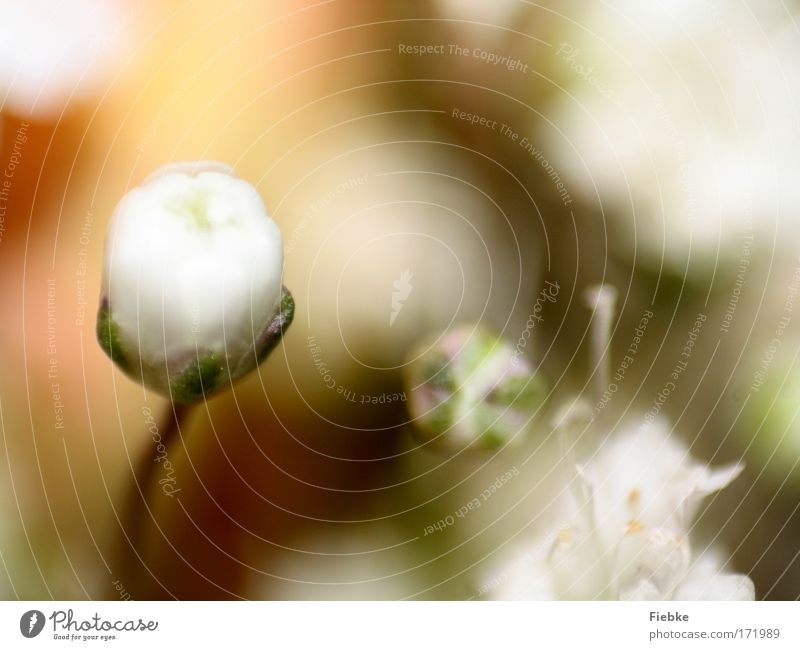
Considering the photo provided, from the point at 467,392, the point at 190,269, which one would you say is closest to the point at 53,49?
the point at 190,269

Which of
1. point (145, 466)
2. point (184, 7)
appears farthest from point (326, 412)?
point (184, 7)

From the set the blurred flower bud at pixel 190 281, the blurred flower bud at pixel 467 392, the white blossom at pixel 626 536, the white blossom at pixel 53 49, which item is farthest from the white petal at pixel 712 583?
the white blossom at pixel 53 49

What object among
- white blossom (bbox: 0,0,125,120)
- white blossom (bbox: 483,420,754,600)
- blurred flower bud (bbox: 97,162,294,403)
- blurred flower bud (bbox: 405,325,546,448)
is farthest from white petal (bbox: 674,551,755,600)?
white blossom (bbox: 0,0,125,120)

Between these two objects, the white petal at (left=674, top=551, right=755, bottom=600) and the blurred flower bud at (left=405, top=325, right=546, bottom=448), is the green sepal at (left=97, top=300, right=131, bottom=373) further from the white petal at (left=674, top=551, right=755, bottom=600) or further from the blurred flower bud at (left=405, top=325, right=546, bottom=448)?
the white petal at (left=674, top=551, right=755, bottom=600)

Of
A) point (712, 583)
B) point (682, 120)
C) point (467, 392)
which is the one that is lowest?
point (712, 583)

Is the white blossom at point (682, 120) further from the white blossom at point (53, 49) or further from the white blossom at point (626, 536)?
the white blossom at point (53, 49)

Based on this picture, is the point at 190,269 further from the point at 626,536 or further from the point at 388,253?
the point at 626,536

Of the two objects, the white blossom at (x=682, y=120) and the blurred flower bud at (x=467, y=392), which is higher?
the white blossom at (x=682, y=120)
